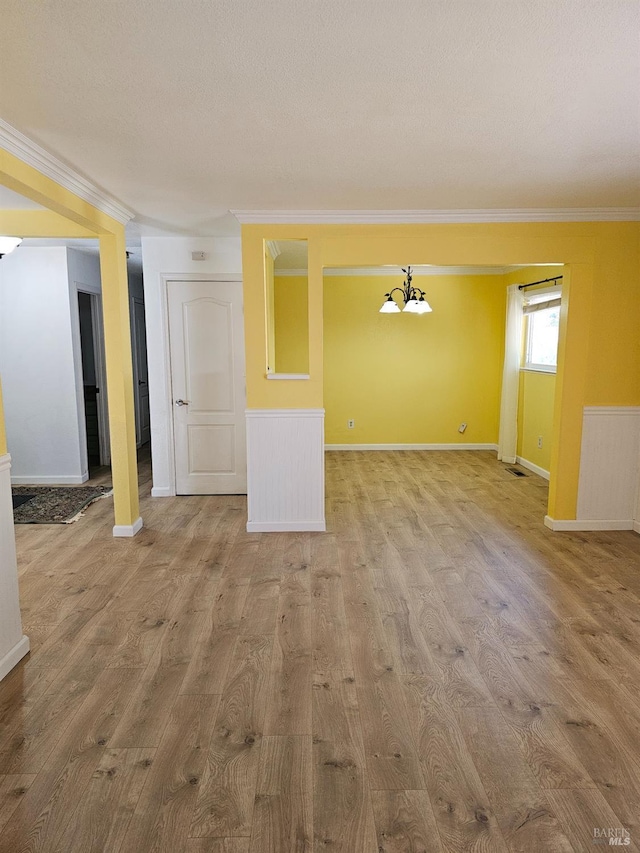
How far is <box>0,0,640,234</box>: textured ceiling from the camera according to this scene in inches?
64.6

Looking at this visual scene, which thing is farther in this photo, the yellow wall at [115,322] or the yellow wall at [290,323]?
the yellow wall at [290,323]

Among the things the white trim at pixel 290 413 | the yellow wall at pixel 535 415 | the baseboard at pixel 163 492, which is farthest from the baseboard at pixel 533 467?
the baseboard at pixel 163 492

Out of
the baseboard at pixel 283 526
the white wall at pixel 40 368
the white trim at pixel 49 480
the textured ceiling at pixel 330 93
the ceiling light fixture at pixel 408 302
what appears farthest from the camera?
the ceiling light fixture at pixel 408 302

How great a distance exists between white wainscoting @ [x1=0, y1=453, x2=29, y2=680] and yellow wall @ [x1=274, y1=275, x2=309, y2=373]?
15.6ft

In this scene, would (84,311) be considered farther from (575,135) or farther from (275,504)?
(575,135)

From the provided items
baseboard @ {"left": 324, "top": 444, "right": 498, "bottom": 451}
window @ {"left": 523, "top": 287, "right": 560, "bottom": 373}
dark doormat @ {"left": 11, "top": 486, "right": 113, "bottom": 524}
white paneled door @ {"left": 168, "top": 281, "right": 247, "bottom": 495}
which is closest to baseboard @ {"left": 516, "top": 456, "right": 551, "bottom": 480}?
baseboard @ {"left": 324, "top": 444, "right": 498, "bottom": 451}

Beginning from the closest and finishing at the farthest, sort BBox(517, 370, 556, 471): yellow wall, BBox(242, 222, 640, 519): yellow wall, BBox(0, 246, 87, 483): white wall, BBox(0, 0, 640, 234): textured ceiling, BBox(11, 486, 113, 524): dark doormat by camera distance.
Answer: BBox(0, 0, 640, 234): textured ceiling, BBox(242, 222, 640, 519): yellow wall, BBox(11, 486, 113, 524): dark doormat, BBox(0, 246, 87, 483): white wall, BBox(517, 370, 556, 471): yellow wall

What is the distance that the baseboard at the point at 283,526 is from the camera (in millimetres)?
4355

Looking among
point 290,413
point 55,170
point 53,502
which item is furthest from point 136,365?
point 55,170

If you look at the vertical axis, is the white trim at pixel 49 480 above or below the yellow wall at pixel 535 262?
below

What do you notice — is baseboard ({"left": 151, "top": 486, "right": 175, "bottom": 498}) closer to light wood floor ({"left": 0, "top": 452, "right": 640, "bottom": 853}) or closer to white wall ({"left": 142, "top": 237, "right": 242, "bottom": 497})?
white wall ({"left": 142, "top": 237, "right": 242, "bottom": 497})

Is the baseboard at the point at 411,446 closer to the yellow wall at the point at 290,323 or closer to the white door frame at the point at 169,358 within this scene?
the yellow wall at the point at 290,323

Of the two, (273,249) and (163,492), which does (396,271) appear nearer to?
(273,249)

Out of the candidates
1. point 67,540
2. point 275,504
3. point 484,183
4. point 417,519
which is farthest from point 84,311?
point 484,183
